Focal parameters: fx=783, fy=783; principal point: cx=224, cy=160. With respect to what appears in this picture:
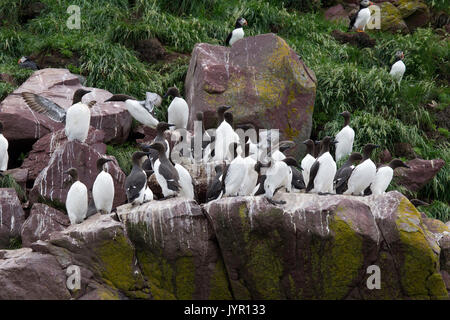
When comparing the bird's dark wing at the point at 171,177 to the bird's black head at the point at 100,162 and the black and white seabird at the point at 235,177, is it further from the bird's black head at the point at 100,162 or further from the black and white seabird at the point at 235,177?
the bird's black head at the point at 100,162

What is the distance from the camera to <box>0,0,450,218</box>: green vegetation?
15062 mm

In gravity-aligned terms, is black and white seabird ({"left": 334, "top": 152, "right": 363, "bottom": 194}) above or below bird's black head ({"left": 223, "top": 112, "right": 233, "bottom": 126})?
below

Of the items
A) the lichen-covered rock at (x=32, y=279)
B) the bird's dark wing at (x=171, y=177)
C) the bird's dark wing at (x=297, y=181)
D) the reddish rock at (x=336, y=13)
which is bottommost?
the lichen-covered rock at (x=32, y=279)

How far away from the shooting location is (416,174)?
13.4 m

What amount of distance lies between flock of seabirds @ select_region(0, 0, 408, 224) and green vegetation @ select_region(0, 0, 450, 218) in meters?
1.51

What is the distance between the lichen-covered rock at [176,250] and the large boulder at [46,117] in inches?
159

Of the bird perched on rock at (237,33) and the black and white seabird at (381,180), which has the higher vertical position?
the bird perched on rock at (237,33)

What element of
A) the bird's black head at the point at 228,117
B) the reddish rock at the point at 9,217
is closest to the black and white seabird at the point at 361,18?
the bird's black head at the point at 228,117

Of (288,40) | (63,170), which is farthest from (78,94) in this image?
(288,40)

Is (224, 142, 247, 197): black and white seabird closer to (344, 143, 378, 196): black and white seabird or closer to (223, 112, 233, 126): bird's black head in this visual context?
(344, 143, 378, 196): black and white seabird

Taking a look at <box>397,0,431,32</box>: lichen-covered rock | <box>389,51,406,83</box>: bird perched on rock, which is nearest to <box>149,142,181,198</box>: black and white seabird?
<box>389,51,406,83</box>: bird perched on rock

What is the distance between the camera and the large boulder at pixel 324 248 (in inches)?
358

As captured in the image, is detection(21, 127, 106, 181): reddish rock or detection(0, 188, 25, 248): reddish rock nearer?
detection(0, 188, 25, 248): reddish rock

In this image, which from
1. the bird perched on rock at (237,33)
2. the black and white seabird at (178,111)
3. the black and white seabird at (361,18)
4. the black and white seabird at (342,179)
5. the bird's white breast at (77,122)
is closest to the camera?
the black and white seabird at (342,179)
